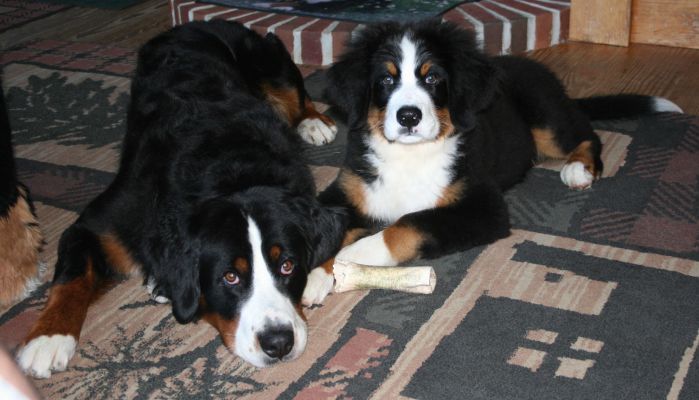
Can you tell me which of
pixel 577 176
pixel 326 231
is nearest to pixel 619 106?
pixel 577 176

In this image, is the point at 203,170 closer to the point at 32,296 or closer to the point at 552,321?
the point at 32,296

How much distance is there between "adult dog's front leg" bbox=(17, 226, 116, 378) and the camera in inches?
81.7

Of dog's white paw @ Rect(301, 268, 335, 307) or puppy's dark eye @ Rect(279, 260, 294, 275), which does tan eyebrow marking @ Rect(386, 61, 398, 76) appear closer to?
dog's white paw @ Rect(301, 268, 335, 307)

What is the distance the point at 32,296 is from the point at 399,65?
130 cm

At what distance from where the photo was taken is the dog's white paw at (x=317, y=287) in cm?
233

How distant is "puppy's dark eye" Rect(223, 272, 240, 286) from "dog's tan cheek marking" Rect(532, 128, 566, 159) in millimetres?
1486

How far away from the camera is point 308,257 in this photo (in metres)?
2.20

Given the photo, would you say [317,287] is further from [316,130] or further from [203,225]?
[316,130]

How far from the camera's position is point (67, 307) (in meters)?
2.21

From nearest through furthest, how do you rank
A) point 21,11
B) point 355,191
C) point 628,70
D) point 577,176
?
1. point 355,191
2. point 577,176
3. point 628,70
4. point 21,11

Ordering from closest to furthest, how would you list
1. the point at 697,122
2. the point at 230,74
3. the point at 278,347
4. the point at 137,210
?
the point at 278,347
the point at 137,210
the point at 230,74
the point at 697,122

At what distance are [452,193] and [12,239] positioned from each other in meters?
1.35

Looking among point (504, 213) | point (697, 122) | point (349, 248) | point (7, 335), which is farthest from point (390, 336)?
point (697, 122)

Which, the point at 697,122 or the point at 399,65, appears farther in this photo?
the point at 697,122
